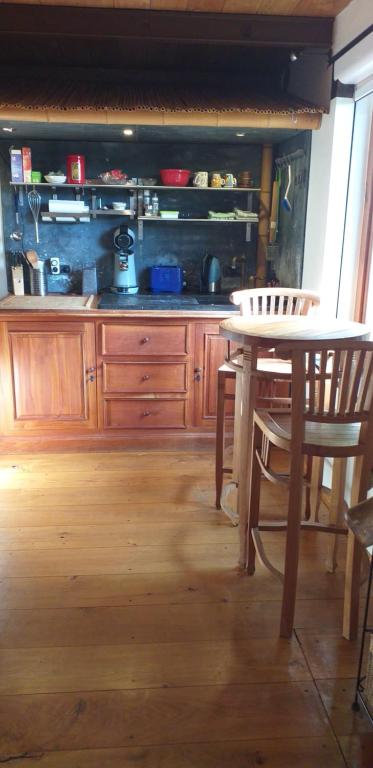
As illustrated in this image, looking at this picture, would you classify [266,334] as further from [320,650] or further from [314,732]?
[314,732]

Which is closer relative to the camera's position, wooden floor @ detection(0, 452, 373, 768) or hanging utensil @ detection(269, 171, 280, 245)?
wooden floor @ detection(0, 452, 373, 768)

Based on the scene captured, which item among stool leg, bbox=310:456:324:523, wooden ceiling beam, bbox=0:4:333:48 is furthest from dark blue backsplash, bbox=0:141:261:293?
stool leg, bbox=310:456:324:523

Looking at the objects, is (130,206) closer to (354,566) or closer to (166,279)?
(166,279)

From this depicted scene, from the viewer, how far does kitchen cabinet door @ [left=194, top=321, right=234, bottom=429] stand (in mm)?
3357

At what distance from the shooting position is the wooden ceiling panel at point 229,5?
2.78 metres

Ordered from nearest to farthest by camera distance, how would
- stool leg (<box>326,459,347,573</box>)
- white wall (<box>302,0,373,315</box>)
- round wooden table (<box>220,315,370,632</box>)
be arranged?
1. round wooden table (<box>220,315,370,632</box>)
2. stool leg (<box>326,459,347,573</box>)
3. white wall (<box>302,0,373,315</box>)

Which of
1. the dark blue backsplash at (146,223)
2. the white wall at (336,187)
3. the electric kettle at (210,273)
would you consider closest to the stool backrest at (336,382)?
the white wall at (336,187)

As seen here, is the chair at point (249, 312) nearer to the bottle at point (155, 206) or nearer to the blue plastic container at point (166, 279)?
the blue plastic container at point (166, 279)

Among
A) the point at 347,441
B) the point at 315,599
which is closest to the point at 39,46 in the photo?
the point at 347,441

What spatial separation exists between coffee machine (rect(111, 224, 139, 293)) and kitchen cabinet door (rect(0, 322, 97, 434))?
0.58 m

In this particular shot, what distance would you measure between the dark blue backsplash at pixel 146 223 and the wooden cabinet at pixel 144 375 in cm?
76

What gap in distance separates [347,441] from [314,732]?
2.66ft

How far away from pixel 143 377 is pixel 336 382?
71.6 inches

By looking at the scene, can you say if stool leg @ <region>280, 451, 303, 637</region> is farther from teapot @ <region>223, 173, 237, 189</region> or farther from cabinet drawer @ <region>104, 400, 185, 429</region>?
teapot @ <region>223, 173, 237, 189</region>
